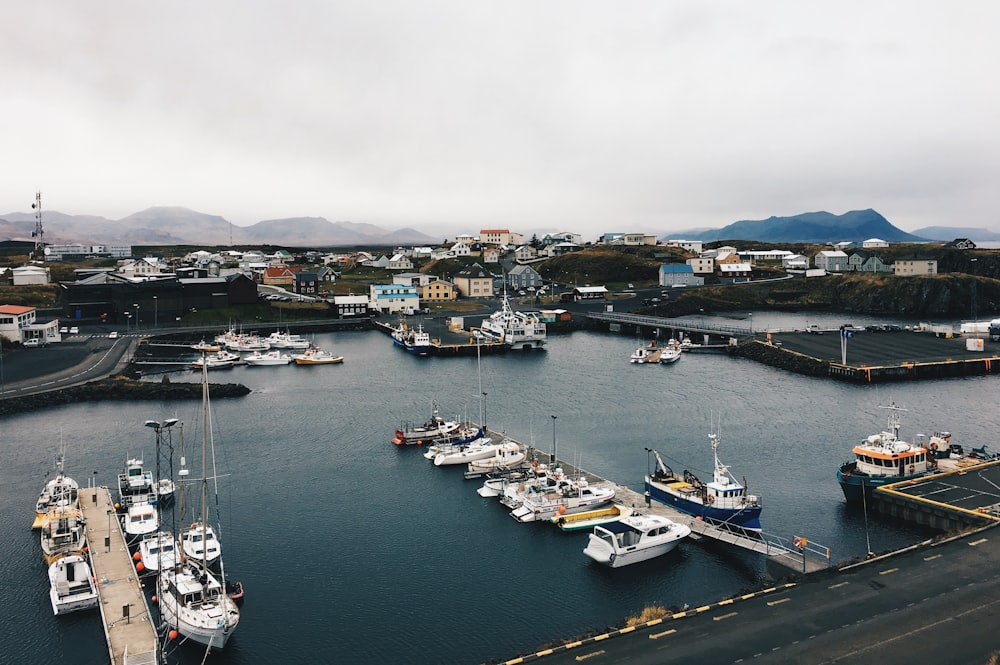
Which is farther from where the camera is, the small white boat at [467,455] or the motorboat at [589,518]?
Result: the small white boat at [467,455]

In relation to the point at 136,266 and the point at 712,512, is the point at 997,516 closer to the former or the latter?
the point at 712,512

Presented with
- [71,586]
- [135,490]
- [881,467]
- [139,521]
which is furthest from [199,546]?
[881,467]

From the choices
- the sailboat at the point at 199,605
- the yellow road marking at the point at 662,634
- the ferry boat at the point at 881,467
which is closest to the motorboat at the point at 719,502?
the ferry boat at the point at 881,467

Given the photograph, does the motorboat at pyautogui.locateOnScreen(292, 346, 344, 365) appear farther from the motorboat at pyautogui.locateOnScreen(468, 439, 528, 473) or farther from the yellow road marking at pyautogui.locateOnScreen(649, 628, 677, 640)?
the yellow road marking at pyautogui.locateOnScreen(649, 628, 677, 640)

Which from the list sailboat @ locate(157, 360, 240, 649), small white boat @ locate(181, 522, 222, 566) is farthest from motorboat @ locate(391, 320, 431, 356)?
sailboat @ locate(157, 360, 240, 649)

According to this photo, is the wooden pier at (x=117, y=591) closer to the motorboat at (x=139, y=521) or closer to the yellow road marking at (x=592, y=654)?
the motorboat at (x=139, y=521)

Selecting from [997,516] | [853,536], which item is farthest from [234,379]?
[997,516]

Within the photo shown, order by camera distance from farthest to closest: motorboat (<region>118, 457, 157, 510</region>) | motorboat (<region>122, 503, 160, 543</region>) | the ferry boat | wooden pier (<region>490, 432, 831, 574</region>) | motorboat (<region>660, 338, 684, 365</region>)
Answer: motorboat (<region>660, 338, 684, 365</region>)
motorboat (<region>118, 457, 157, 510</region>)
the ferry boat
motorboat (<region>122, 503, 160, 543</region>)
wooden pier (<region>490, 432, 831, 574</region>)
